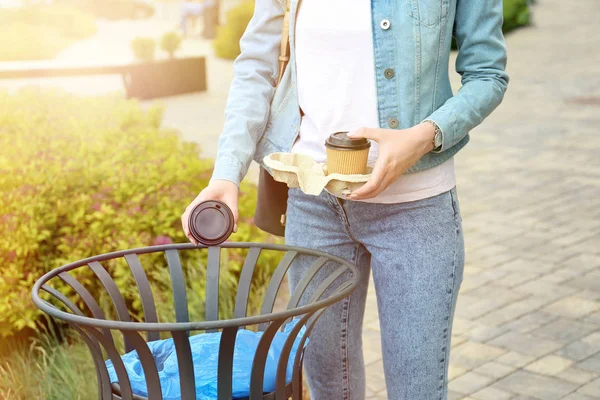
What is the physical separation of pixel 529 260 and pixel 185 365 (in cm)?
368

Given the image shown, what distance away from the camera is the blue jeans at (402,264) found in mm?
1990

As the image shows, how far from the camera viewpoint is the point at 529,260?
498 cm

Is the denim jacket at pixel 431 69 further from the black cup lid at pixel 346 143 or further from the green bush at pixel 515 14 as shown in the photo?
the green bush at pixel 515 14

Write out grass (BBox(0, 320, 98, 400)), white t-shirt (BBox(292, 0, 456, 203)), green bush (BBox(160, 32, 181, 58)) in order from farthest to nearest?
1. green bush (BBox(160, 32, 181, 58))
2. grass (BBox(0, 320, 98, 400))
3. white t-shirt (BBox(292, 0, 456, 203))

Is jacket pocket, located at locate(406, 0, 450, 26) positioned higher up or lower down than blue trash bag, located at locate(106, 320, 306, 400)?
higher up

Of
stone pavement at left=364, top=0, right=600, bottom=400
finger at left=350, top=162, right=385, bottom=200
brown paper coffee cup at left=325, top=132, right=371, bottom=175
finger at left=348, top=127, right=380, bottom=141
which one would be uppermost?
finger at left=348, top=127, right=380, bottom=141

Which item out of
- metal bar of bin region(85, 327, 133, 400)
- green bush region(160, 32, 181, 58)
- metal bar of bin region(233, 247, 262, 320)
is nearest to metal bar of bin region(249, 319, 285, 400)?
metal bar of bin region(85, 327, 133, 400)

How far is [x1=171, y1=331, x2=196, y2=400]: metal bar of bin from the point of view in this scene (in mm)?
1620

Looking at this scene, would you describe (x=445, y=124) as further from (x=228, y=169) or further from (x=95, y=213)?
(x=95, y=213)

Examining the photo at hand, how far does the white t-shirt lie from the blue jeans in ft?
0.14

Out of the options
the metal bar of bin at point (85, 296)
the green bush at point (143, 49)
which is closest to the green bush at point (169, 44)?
the green bush at point (143, 49)

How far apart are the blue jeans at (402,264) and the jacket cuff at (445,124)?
0.17 metres

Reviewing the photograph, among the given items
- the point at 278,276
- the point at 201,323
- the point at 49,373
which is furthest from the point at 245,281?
the point at 49,373

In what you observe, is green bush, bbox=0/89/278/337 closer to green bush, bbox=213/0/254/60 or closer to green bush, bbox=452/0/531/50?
green bush, bbox=213/0/254/60
